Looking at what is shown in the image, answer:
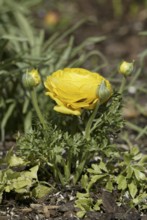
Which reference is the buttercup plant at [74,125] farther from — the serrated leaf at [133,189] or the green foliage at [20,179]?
the serrated leaf at [133,189]

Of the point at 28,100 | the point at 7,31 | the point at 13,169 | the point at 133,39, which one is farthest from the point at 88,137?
the point at 133,39

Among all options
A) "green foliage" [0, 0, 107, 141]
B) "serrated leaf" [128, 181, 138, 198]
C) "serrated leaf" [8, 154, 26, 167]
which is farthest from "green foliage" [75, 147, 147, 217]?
"green foliage" [0, 0, 107, 141]

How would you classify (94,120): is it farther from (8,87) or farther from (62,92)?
(8,87)

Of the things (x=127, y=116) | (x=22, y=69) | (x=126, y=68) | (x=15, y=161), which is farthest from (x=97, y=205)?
(x=127, y=116)

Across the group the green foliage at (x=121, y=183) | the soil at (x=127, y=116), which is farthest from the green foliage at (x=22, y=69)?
the green foliage at (x=121, y=183)

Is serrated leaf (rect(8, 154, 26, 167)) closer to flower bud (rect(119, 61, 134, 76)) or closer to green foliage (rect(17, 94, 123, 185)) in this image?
green foliage (rect(17, 94, 123, 185))

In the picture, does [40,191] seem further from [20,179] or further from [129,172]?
[129,172]

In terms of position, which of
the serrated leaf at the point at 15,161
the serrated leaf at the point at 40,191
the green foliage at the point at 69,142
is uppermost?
the green foliage at the point at 69,142

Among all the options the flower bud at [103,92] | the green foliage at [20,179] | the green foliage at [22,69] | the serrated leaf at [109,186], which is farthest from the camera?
the green foliage at [22,69]
